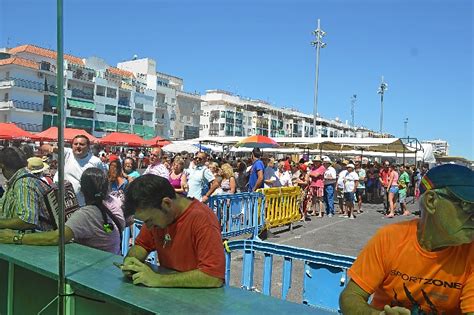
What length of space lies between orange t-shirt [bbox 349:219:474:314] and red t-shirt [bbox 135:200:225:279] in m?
0.68

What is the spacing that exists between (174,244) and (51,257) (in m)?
0.76

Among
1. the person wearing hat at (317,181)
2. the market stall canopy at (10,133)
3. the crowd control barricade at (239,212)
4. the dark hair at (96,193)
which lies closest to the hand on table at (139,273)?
the dark hair at (96,193)

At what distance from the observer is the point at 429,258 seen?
1.61 meters

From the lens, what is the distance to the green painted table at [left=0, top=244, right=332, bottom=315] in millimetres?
1768

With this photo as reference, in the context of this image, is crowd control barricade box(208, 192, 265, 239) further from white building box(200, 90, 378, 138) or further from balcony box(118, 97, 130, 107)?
white building box(200, 90, 378, 138)

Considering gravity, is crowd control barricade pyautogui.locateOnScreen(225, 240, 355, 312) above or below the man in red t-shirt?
below

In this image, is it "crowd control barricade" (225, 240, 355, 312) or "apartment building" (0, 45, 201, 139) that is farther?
"apartment building" (0, 45, 201, 139)

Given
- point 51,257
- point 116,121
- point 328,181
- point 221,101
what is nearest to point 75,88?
point 116,121

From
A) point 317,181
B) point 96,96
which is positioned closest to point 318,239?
point 317,181

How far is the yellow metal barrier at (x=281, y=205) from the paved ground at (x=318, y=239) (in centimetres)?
33

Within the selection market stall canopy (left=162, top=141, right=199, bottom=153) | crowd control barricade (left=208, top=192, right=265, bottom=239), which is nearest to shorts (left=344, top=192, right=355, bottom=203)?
crowd control barricade (left=208, top=192, right=265, bottom=239)

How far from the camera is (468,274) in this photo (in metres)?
1.58

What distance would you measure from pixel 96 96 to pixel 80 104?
4.04 meters

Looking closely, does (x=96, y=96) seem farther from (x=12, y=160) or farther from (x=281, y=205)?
(x=12, y=160)
